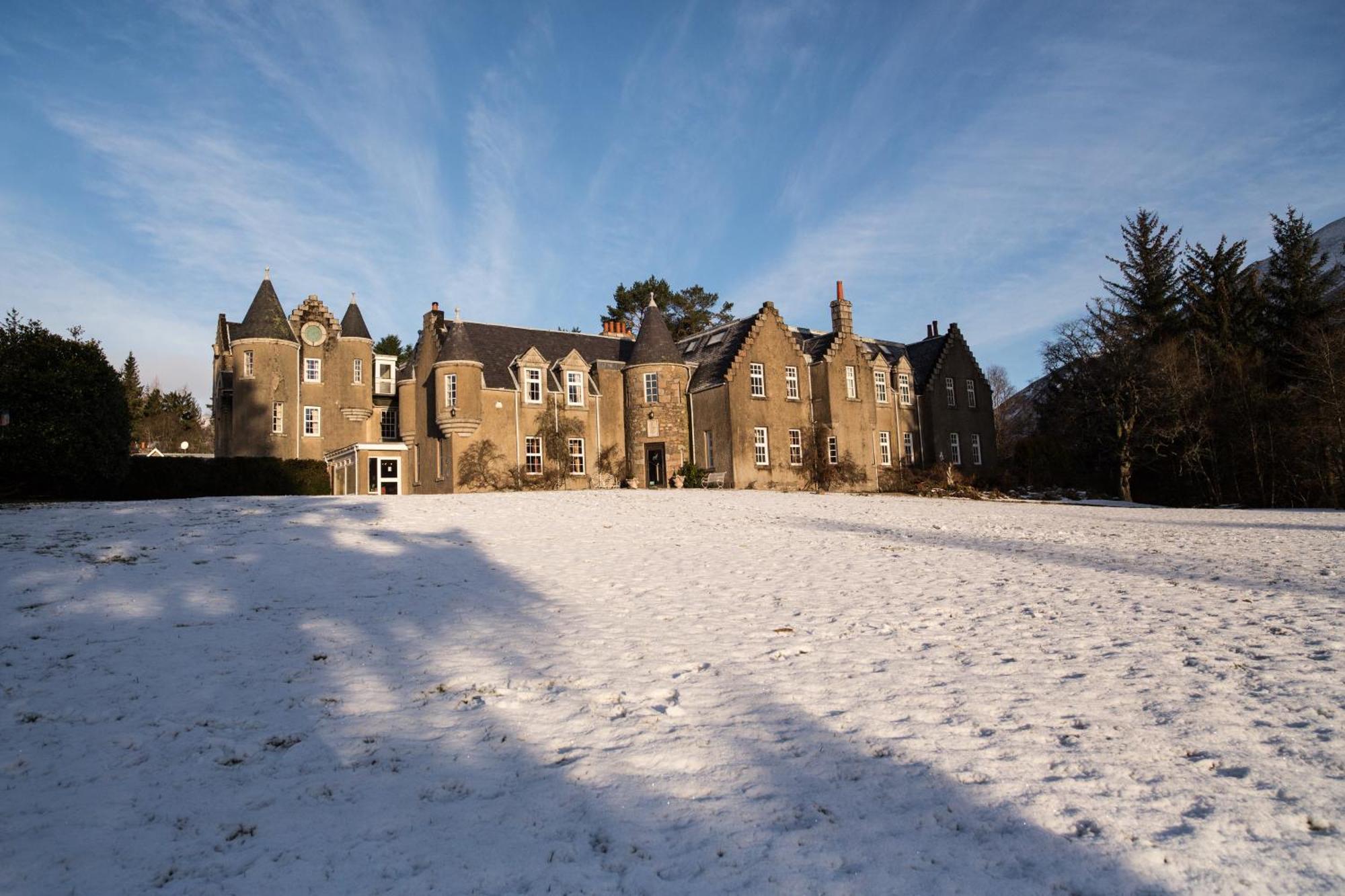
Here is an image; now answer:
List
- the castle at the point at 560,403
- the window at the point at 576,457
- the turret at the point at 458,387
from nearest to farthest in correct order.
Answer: the turret at the point at 458,387 < the castle at the point at 560,403 < the window at the point at 576,457

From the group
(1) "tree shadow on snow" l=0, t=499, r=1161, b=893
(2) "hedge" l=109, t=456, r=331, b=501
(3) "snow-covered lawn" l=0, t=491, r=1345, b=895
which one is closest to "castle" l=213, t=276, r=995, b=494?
(2) "hedge" l=109, t=456, r=331, b=501

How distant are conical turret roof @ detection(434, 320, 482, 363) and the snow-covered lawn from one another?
76.6 feet

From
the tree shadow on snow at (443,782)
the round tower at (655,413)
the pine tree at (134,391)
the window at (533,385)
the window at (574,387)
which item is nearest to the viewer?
the tree shadow on snow at (443,782)

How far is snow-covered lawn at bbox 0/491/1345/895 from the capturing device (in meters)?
3.90

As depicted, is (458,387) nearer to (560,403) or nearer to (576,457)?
(560,403)

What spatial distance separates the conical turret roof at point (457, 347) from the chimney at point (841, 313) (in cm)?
1998

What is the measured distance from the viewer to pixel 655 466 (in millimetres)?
37906

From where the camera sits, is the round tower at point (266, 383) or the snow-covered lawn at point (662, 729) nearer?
the snow-covered lawn at point (662, 729)

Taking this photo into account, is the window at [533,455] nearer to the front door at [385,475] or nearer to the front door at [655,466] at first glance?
the front door at [655,466]

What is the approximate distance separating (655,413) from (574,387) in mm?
4299

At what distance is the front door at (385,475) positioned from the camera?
123 feet

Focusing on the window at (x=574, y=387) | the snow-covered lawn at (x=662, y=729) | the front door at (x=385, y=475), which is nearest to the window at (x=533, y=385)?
the window at (x=574, y=387)

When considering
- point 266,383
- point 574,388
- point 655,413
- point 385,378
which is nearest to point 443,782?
point 655,413

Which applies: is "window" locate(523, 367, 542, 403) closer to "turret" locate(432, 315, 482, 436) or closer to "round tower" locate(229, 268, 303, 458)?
"turret" locate(432, 315, 482, 436)
